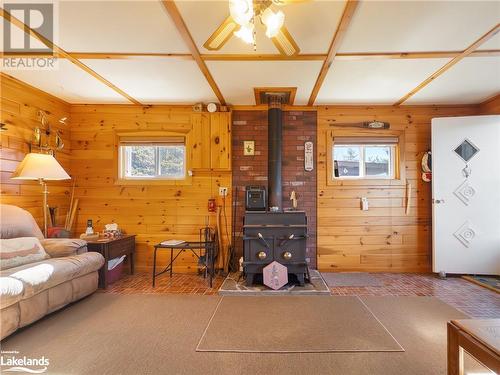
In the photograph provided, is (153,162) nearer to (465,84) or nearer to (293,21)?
(293,21)

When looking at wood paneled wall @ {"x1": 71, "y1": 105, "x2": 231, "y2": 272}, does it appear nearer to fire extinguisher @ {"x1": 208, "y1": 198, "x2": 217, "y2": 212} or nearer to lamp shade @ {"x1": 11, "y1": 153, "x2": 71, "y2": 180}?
fire extinguisher @ {"x1": 208, "y1": 198, "x2": 217, "y2": 212}

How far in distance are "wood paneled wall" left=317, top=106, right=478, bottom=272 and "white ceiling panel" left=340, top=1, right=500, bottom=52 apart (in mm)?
1554

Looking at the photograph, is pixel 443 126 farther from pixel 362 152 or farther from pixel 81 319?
pixel 81 319

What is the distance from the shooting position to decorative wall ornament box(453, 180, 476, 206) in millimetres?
3371

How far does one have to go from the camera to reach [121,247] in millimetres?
3271

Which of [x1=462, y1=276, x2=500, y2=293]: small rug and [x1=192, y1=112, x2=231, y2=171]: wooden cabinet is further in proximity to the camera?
[x1=192, y1=112, x2=231, y2=171]: wooden cabinet

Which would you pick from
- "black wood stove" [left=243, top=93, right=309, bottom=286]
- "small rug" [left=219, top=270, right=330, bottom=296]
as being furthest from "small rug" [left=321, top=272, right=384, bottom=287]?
"black wood stove" [left=243, top=93, right=309, bottom=286]

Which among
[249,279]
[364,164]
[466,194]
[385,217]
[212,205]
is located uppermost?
[364,164]

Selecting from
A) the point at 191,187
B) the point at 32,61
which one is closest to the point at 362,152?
A: the point at 191,187

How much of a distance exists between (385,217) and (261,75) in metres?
2.60

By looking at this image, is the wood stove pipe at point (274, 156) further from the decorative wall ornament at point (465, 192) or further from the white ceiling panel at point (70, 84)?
the decorative wall ornament at point (465, 192)

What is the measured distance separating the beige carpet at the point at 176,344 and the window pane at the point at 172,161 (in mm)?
1857

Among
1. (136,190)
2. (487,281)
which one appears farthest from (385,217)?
(136,190)

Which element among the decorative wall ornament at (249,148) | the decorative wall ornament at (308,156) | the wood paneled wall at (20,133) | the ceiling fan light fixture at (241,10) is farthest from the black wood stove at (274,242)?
the wood paneled wall at (20,133)
